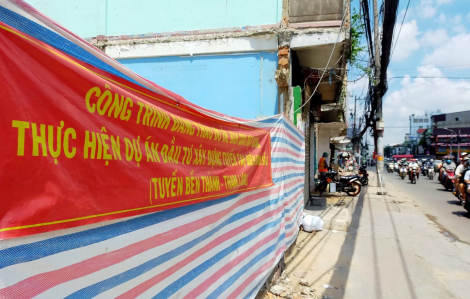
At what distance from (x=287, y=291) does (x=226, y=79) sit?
4901mm

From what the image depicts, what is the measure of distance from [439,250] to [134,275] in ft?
19.8

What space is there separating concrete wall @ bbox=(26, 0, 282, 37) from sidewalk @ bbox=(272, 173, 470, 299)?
195 inches

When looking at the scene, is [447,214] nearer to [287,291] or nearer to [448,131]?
[287,291]

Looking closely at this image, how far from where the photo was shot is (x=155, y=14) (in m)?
7.43

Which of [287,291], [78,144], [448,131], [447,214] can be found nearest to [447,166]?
[447,214]

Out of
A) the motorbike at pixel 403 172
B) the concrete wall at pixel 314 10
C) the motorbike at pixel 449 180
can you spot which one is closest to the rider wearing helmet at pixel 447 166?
the motorbike at pixel 449 180

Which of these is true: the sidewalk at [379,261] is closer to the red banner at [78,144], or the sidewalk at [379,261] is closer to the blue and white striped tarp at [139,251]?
the blue and white striped tarp at [139,251]

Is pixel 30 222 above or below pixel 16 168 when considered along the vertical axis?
below

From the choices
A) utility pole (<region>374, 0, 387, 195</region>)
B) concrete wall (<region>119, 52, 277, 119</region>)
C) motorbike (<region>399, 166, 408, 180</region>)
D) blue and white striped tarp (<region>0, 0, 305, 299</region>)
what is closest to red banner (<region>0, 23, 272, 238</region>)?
blue and white striped tarp (<region>0, 0, 305, 299</region>)

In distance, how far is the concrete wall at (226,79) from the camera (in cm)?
696

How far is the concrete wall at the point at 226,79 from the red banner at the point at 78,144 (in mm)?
5125

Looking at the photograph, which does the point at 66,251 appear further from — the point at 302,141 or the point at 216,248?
the point at 302,141

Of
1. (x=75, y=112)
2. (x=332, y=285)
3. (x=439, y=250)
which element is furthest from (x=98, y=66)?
(x=439, y=250)

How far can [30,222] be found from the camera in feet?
3.32
